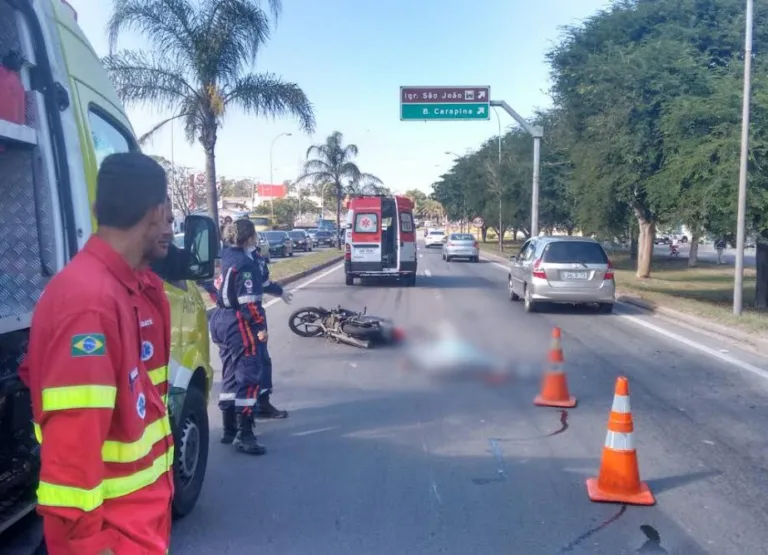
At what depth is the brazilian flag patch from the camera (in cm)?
210

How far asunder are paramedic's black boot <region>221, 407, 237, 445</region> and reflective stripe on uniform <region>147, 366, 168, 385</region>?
165 inches

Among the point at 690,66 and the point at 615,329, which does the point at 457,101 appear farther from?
the point at 615,329

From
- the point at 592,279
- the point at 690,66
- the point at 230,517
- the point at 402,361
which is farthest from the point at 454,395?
the point at 690,66

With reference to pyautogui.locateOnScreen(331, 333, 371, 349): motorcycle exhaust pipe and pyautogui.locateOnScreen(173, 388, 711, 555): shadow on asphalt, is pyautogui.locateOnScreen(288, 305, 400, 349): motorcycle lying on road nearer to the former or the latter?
pyautogui.locateOnScreen(331, 333, 371, 349): motorcycle exhaust pipe

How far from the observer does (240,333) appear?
21.6 feet

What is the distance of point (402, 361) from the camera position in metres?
11.0

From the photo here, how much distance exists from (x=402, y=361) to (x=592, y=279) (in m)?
7.15

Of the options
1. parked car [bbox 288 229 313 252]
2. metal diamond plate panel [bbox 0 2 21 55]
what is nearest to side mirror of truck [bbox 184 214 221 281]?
metal diamond plate panel [bbox 0 2 21 55]

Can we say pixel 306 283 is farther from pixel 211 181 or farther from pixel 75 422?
pixel 75 422

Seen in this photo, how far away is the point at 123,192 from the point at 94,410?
65 cm

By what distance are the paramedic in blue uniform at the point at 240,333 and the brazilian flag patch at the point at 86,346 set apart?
14.4 ft

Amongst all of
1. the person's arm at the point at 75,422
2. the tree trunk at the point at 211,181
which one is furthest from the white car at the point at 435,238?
the person's arm at the point at 75,422

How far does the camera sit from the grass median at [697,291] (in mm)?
15559

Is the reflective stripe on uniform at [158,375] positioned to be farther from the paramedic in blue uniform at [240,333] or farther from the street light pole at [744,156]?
the street light pole at [744,156]
